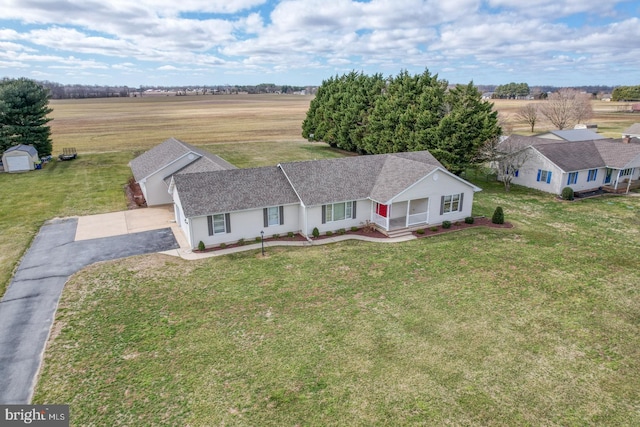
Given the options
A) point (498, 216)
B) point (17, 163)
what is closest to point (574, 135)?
point (498, 216)

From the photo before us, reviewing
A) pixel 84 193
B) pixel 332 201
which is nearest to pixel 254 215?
pixel 332 201

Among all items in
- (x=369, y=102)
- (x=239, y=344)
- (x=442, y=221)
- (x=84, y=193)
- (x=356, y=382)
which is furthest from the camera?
(x=369, y=102)

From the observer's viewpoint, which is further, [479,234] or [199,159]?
[199,159]

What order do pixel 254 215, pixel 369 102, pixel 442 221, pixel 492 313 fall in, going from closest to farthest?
pixel 492 313
pixel 254 215
pixel 442 221
pixel 369 102

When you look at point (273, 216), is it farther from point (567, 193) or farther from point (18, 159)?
point (18, 159)

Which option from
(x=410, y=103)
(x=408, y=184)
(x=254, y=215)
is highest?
(x=410, y=103)

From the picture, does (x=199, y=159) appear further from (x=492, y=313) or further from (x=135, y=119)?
(x=135, y=119)
